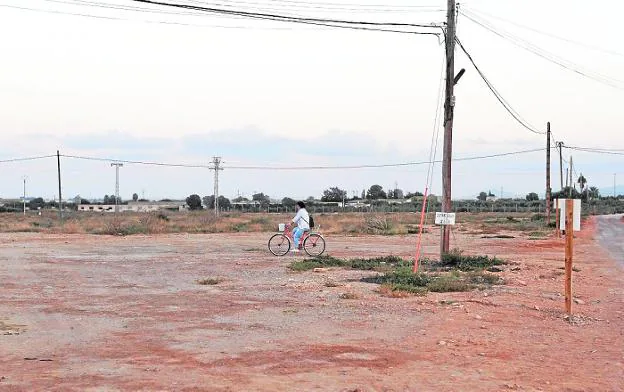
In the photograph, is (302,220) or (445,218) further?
(302,220)

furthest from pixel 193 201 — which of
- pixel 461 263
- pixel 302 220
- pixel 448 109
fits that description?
pixel 461 263

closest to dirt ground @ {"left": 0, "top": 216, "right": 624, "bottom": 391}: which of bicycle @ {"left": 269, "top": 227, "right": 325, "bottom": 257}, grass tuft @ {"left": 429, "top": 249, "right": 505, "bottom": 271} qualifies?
grass tuft @ {"left": 429, "top": 249, "right": 505, "bottom": 271}

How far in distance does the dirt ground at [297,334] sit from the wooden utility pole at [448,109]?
3.04m

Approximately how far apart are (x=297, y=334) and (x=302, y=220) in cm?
1414

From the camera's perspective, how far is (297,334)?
10562 mm

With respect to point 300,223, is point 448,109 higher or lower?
higher

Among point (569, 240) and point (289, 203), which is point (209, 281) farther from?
point (289, 203)

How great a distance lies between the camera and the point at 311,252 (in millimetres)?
26219

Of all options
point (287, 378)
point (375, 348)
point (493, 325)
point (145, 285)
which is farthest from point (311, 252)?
point (287, 378)

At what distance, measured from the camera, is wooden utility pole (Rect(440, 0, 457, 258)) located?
70.3 feet

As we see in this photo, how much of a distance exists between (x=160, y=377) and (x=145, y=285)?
9261 millimetres

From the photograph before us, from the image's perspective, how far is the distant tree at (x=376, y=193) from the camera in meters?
187

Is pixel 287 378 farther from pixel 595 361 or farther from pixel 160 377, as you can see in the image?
pixel 595 361

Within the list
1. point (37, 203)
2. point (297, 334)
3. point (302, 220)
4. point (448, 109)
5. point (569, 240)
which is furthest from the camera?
point (37, 203)
